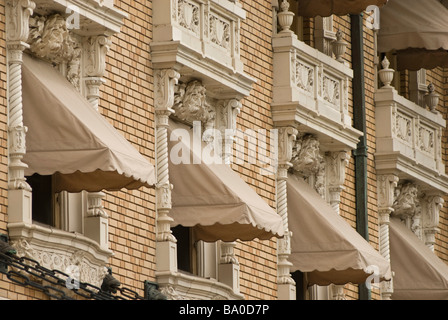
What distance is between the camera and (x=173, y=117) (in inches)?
1021

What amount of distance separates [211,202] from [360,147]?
7406 mm

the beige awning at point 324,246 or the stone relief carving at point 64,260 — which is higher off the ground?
the beige awning at point 324,246

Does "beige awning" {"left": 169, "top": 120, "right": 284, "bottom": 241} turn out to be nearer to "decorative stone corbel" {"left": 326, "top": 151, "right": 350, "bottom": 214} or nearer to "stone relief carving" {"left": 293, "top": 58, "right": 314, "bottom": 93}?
"stone relief carving" {"left": 293, "top": 58, "right": 314, "bottom": 93}

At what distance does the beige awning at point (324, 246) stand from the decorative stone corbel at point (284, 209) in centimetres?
32

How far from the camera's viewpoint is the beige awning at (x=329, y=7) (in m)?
30.2

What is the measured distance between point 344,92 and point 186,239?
6004 millimetres

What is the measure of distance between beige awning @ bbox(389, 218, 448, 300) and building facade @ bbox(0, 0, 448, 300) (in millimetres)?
37

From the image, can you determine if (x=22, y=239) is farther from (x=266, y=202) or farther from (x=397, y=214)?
(x=397, y=214)

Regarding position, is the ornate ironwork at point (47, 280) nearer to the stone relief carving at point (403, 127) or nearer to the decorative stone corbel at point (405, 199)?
the stone relief carving at point (403, 127)

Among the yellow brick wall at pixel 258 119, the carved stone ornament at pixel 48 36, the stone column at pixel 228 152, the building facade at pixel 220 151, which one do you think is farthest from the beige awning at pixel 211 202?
the carved stone ornament at pixel 48 36

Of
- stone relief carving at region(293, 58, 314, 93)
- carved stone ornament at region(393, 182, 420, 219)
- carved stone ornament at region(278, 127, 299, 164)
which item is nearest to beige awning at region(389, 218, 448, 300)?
carved stone ornament at region(393, 182, 420, 219)

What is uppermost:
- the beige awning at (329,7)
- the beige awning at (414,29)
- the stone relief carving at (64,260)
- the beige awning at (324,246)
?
the beige awning at (414,29)

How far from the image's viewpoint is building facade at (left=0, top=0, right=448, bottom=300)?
2198cm
